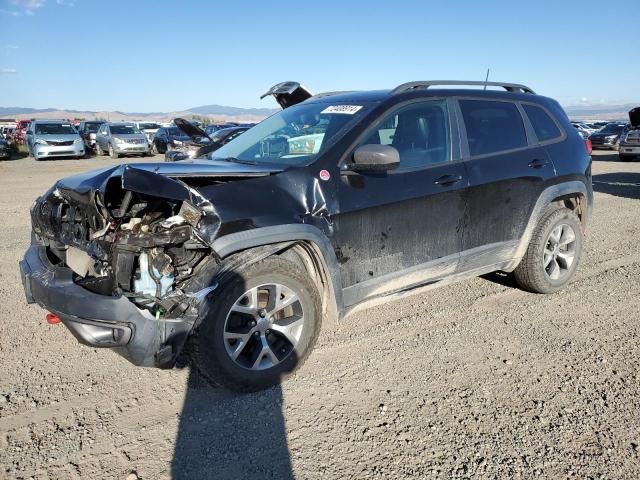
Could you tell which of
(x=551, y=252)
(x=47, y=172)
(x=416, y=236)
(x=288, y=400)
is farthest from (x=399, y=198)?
(x=47, y=172)

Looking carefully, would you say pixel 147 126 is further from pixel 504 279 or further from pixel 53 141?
pixel 504 279

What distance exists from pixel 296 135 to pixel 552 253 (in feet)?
8.75

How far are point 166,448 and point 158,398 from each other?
0.51 m

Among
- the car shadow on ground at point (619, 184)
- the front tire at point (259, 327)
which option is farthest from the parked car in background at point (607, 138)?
the front tire at point (259, 327)

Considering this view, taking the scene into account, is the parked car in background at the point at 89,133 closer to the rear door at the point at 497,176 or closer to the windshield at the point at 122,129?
the windshield at the point at 122,129

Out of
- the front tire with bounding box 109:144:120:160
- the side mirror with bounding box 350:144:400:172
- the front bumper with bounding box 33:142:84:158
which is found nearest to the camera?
the side mirror with bounding box 350:144:400:172

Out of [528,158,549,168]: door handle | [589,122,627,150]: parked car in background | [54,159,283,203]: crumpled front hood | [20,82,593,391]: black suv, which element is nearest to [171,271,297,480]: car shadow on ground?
[20,82,593,391]: black suv

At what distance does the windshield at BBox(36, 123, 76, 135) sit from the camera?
21.7 m

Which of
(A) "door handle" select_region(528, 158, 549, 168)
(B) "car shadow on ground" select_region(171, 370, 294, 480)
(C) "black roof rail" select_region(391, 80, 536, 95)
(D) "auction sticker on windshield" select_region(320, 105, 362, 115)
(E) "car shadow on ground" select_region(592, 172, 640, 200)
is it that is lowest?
(B) "car shadow on ground" select_region(171, 370, 294, 480)

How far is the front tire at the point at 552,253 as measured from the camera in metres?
4.54

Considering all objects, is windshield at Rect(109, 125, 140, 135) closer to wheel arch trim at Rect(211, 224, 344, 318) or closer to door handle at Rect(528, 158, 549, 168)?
door handle at Rect(528, 158, 549, 168)

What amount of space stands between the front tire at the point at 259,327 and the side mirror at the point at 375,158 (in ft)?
2.64

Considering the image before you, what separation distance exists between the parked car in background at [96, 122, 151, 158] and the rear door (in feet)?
69.6

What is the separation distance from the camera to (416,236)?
371 cm
